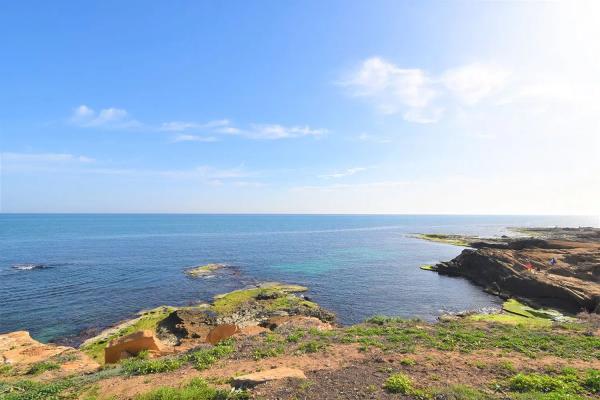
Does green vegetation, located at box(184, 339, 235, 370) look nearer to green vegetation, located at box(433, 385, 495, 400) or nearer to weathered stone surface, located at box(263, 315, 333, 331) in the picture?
weathered stone surface, located at box(263, 315, 333, 331)

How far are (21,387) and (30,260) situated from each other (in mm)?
77266

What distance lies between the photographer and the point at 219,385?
43.9 ft

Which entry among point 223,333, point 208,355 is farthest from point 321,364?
point 223,333

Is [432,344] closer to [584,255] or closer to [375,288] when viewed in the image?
[375,288]

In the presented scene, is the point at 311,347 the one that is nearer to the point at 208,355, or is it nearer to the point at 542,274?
the point at 208,355

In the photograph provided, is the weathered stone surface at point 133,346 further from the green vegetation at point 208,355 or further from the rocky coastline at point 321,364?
the green vegetation at point 208,355

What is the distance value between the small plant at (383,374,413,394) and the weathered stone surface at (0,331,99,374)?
687 inches

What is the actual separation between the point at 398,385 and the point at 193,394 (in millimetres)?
7999

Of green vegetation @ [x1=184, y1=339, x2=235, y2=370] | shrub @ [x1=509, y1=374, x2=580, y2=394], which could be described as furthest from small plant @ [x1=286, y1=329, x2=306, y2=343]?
shrub @ [x1=509, y1=374, x2=580, y2=394]

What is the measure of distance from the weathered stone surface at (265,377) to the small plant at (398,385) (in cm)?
354

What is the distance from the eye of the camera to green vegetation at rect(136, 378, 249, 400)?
39.3 feet

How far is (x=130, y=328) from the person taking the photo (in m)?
33.2

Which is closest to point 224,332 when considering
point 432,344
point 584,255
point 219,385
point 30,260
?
point 219,385

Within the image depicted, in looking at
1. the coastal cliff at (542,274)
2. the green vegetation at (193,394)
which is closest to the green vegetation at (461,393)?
the green vegetation at (193,394)
